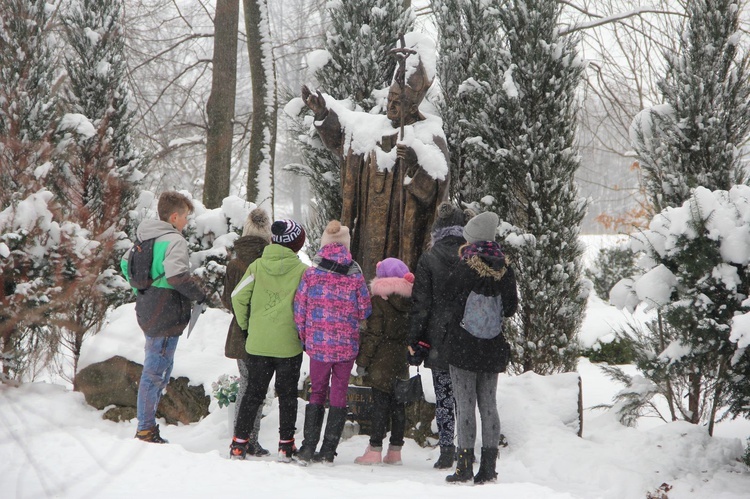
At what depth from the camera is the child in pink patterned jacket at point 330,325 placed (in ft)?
14.9

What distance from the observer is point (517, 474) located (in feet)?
16.0

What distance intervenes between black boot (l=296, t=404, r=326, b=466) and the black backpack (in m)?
1.38

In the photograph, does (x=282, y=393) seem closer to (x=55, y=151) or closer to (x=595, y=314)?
(x=55, y=151)

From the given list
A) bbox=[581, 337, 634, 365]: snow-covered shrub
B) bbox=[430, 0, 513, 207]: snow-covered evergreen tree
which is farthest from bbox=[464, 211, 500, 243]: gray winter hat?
bbox=[581, 337, 634, 365]: snow-covered shrub

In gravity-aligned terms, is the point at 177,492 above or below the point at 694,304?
below

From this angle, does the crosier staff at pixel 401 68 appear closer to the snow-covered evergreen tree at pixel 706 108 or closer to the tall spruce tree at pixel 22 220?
the snow-covered evergreen tree at pixel 706 108

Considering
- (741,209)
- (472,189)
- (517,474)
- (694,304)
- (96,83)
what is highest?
(96,83)

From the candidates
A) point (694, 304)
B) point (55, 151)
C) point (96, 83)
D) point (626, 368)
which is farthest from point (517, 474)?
point (96, 83)

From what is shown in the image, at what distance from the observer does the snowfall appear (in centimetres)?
176

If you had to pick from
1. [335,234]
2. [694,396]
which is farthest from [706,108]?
[335,234]

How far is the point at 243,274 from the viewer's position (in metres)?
4.95

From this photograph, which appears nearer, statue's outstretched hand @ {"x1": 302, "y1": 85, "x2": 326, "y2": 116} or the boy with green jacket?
the boy with green jacket

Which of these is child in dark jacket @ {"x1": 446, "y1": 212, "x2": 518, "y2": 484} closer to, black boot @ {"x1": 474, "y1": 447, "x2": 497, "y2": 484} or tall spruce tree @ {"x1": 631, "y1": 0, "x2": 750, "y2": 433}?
black boot @ {"x1": 474, "y1": 447, "x2": 497, "y2": 484}

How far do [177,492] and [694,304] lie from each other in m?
3.59
